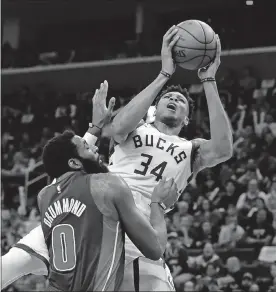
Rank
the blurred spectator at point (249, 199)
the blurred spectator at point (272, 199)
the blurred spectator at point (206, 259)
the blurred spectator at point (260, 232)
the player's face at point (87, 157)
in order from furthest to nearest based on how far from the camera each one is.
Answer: the blurred spectator at point (249, 199) → the blurred spectator at point (272, 199) → the blurred spectator at point (260, 232) → the blurred spectator at point (206, 259) → the player's face at point (87, 157)

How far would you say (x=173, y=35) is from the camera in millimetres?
5355

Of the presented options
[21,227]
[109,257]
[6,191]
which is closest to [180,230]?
[21,227]

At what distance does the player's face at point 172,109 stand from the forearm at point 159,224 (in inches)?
55.5

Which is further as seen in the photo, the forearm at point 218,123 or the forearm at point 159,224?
the forearm at point 218,123

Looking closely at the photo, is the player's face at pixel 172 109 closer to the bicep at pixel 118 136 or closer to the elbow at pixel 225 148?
the bicep at pixel 118 136

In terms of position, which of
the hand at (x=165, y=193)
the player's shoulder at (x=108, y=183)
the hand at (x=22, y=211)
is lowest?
the hand at (x=22, y=211)

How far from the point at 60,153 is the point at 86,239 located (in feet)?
1.74

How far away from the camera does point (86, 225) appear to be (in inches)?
155

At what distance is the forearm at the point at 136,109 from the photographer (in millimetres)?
5121

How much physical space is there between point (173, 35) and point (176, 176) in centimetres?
107

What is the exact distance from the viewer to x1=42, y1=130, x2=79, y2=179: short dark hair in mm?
4090

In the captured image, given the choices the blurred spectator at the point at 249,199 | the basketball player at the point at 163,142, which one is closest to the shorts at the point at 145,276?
the basketball player at the point at 163,142

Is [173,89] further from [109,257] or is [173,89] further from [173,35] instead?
[109,257]

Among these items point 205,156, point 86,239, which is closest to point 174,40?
point 205,156
